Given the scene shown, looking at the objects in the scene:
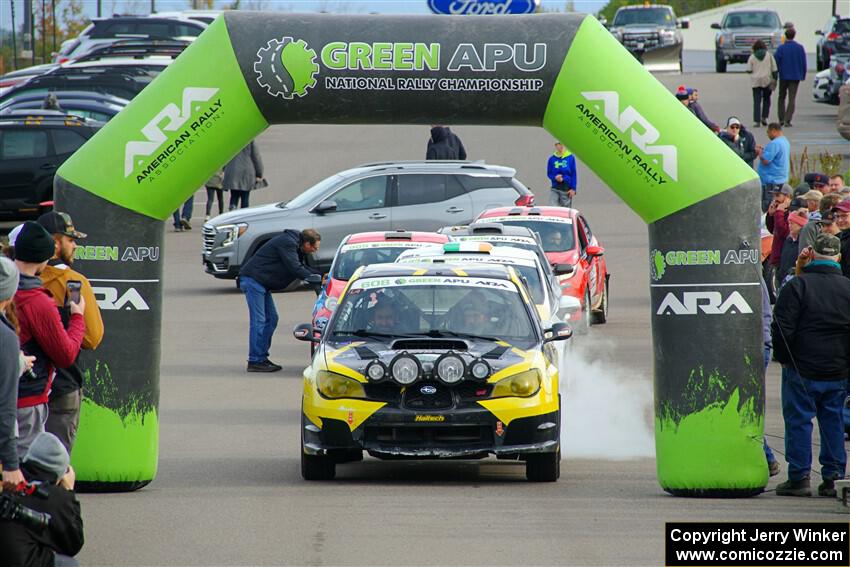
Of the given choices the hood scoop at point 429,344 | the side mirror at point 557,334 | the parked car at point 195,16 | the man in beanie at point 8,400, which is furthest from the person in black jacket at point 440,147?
the man in beanie at point 8,400

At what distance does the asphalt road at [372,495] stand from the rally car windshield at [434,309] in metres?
1.09

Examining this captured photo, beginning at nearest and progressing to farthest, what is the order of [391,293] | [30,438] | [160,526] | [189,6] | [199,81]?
1. [30,438]
2. [160,526]
3. [199,81]
4. [391,293]
5. [189,6]

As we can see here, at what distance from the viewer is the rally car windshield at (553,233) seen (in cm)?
2014

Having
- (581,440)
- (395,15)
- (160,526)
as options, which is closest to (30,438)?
(160,526)

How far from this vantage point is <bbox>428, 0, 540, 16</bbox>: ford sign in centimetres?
1435

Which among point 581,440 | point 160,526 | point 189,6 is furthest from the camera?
point 189,6

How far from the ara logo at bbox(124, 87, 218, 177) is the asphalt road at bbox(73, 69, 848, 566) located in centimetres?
65

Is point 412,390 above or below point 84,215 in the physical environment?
below

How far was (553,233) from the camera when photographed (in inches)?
802

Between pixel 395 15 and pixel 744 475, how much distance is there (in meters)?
4.07

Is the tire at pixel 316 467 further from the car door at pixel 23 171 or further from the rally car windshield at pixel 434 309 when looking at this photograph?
the car door at pixel 23 171

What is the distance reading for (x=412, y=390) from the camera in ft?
36.6

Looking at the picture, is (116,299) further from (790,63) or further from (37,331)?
(790,63)

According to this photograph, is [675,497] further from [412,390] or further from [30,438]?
[30,438]
